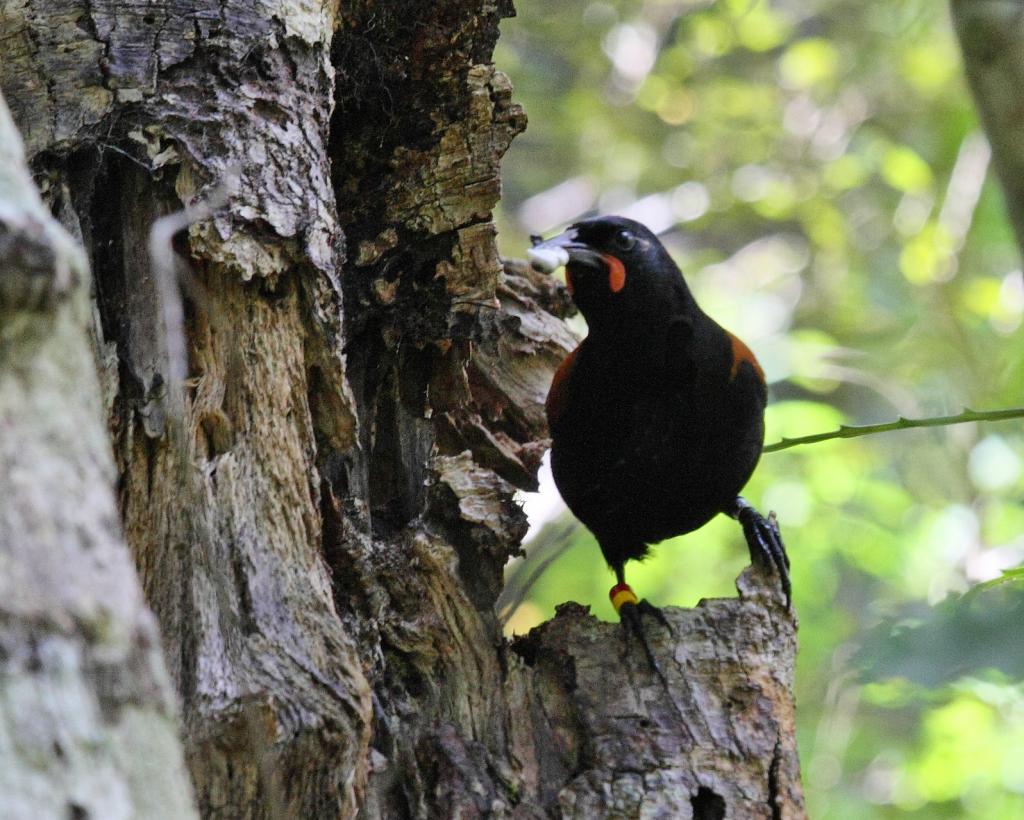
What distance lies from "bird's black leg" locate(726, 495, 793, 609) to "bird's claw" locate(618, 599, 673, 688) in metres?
0.29

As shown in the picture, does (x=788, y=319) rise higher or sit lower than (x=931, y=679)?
higher

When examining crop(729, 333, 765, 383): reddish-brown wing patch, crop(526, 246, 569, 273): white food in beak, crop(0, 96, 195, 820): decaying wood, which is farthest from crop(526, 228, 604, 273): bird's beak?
crop(0, 96, 195, 820): decaying wood

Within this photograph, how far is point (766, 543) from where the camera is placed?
3062 mm

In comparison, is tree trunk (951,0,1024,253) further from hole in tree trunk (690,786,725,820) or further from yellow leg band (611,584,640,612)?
yellow leg band (611,584,640,612)

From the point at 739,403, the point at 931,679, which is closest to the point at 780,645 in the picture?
the point at 739,403

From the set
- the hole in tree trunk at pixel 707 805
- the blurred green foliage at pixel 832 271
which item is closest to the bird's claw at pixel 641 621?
the hole in tree trunk at pixel 707 805

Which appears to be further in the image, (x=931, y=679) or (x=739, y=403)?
(x=739, y=403)

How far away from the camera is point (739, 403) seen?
A: 3.13 meters

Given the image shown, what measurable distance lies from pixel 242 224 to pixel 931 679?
1.34 metres

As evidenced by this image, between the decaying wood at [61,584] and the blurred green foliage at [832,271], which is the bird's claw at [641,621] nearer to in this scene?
the blurred green foliage at [832,271]

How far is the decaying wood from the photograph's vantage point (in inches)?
34.8

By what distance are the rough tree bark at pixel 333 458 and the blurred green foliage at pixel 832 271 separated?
106 centimetres

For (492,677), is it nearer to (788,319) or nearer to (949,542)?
(949,542)

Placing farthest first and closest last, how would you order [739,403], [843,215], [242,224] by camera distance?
[843,215] < [739,403] < [242,224]
